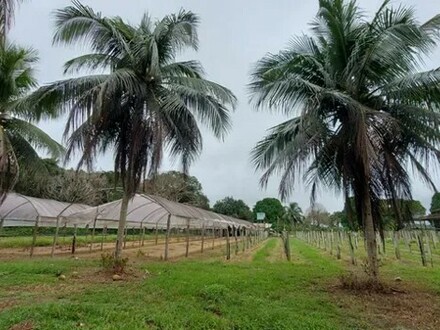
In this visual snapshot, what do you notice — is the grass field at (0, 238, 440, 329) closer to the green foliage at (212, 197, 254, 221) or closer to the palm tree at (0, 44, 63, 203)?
the palm tree at (0, 44, 63, 203)

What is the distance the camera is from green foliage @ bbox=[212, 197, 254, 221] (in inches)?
2904

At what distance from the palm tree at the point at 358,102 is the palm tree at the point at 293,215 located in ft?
236

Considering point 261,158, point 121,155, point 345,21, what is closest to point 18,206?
point 121,155

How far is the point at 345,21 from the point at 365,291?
629 cm

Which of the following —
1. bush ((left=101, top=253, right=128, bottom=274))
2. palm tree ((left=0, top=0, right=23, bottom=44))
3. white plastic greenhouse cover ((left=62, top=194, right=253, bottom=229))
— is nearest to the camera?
palm tree ((left=0, top=0, right=23, bottom=44))

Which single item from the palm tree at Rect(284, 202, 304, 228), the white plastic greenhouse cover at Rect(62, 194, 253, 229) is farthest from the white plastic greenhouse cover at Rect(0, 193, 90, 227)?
the palm tree at Rect(284, 202, 304, 228)

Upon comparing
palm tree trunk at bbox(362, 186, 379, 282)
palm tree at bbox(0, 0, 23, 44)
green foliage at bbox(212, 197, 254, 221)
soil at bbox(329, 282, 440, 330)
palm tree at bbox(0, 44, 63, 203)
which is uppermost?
green foliage at bbox(212, 197, 254, 221)

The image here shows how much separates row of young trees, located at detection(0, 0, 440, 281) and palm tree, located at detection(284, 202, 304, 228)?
7161 centimetres

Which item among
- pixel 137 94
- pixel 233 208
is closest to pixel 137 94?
pixel 137 94

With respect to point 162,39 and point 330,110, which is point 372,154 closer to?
point 330,110

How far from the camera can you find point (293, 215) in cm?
8469

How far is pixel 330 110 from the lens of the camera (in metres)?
9.01

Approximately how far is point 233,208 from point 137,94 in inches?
2596

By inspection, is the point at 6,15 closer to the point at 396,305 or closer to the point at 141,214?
the point at 396,305
